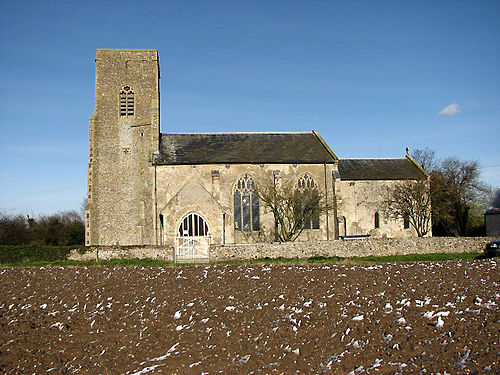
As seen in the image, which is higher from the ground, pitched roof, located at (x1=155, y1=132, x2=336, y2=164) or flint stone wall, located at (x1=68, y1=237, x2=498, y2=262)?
pitched roof, located at (x1=155, y1=132, x2=336, y2=164)

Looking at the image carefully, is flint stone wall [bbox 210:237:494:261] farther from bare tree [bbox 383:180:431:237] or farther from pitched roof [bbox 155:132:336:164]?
pitched roof [bbox 155:132:336:164]

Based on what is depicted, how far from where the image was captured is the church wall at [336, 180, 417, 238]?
142ft

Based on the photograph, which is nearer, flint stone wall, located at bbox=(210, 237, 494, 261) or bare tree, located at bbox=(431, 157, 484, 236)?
flint stone wall, located at bbox=(210, 237, 494, 261)

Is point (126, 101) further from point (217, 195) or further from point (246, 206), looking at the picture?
point (246, 206)

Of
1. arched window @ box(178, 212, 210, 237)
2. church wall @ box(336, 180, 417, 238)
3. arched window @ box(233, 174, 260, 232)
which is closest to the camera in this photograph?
arched window @ box(178, 212, 210, 237)

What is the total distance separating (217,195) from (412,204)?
18553 millimetres

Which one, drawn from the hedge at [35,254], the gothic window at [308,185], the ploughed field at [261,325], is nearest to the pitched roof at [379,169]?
the gothic window at [308,185]

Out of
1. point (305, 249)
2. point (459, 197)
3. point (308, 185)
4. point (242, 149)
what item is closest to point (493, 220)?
point (459, 197)

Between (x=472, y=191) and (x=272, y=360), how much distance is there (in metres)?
56.0

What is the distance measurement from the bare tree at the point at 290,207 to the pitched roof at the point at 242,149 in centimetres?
292

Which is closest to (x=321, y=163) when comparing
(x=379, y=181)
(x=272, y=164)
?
(x=272, y=164)

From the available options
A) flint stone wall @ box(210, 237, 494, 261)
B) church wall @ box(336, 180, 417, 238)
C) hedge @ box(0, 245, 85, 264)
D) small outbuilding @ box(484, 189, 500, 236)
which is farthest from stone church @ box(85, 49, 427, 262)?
small outbuilding @ box(484, 189, 500, 236)

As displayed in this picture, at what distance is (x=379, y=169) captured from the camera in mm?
45781

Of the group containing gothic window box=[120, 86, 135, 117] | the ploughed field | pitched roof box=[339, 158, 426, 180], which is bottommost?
the ploughed field
